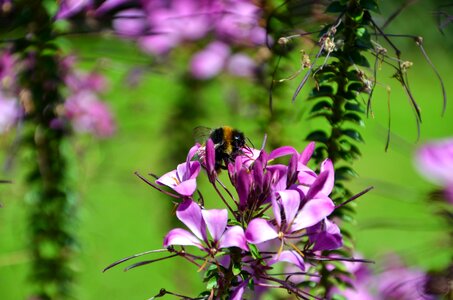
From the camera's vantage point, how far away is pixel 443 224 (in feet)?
1.86

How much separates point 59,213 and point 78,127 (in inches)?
5.4

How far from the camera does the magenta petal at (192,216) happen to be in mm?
414

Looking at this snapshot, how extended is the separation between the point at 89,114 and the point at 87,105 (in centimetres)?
2

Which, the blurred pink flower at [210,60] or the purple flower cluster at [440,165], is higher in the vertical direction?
the blurred pink flower at [210,60]

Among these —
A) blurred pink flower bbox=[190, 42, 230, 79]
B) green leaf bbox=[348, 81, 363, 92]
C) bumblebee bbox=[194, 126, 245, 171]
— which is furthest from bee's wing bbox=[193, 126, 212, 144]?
blurred pink flower bbox=[190, 42, 230, 79]

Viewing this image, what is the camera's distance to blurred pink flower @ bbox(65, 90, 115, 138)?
0.85m

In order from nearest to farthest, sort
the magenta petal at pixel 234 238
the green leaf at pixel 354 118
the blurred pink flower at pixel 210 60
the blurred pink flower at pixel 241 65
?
1. the magenta petal at pixel 234 238
2. the green leaf at pixel 354 118
3. the blurred pink flower at pixel 241 65
4. the blurred pink flower at pixel 210 60

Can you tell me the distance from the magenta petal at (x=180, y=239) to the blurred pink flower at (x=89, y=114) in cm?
43

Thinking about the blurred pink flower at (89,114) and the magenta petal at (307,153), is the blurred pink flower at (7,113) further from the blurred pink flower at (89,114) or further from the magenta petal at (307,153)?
the magenta petal at (307,153)

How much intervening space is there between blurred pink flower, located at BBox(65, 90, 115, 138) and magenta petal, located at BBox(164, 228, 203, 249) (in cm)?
43

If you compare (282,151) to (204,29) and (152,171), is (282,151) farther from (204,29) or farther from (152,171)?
(152,171)

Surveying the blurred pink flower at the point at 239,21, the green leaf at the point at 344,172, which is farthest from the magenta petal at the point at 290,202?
the blurred pink flower at the point at 239,21

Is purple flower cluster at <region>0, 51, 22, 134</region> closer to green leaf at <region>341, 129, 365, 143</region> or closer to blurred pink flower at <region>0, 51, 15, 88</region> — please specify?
blurred pink flower at <region>0, 51, 15, 88</region>

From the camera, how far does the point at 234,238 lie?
0.39m
